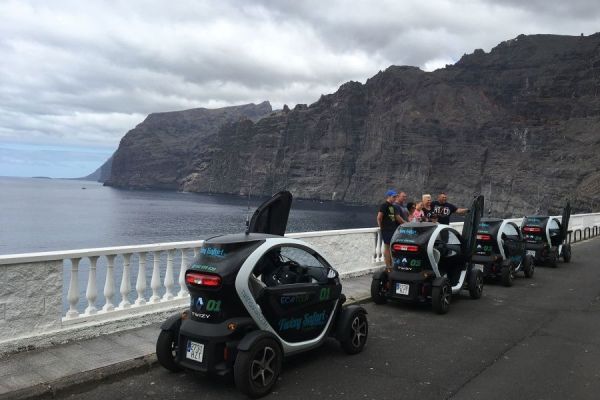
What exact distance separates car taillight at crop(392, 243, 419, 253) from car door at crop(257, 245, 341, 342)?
8.08 feet

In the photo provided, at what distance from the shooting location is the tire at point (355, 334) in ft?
18.3

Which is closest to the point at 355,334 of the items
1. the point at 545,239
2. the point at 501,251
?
the point at 501,251

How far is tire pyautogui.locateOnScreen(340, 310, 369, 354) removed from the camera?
18.3 feet

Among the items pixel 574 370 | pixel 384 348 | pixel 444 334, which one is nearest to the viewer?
pixel 574 370

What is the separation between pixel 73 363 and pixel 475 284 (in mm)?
6453

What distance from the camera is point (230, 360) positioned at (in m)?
4.46

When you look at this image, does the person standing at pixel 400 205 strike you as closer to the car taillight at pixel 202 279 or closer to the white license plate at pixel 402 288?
the white license plate at pixel 402 288

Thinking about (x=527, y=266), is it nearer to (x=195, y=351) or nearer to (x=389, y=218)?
(x=389, y=218)

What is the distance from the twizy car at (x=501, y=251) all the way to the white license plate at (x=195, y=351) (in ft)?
24.5

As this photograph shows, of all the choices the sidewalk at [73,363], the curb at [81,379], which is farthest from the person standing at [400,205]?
the curb at [81,379]

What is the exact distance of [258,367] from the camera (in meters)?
4.49

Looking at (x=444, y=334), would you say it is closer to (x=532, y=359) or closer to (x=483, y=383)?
(x=532, y=359)

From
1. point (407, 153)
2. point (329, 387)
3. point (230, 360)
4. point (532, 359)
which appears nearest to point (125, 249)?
point (230, 360)

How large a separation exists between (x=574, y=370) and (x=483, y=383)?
3.83 ft
